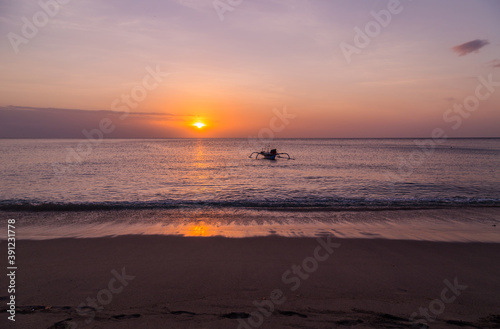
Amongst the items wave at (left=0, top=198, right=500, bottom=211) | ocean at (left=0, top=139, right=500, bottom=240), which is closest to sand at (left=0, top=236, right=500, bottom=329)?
ocean at (left=0, top=139, right=500, bottom=240)

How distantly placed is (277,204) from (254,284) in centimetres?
1022

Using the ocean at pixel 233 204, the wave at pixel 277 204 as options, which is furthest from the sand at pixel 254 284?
the wave at pixel 277 204

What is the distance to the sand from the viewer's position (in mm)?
4582

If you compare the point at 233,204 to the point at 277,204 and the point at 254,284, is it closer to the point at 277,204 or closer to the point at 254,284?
the point at 277,204

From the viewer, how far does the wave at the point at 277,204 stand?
14805mm

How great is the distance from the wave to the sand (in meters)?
6.23

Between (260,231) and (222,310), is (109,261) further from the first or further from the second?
(260,231)

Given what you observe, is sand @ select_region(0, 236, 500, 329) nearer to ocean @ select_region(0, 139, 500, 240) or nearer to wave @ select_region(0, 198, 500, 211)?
ocean @ select_region(0, 139, 500, 240)

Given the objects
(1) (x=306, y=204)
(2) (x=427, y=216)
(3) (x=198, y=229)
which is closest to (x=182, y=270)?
(3) (x=198, y=229)

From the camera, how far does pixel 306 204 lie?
15938 millimetres

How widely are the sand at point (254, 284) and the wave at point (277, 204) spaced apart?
6.23 meters

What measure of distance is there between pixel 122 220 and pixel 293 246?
8.00 m

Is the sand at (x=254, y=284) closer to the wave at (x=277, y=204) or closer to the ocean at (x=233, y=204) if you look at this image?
the ocean at (x=233, y=204)

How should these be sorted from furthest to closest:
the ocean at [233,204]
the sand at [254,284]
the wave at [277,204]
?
1. the wave at [277,204]
2. the ocean at [233,204]
3. the sand at [254,284]
